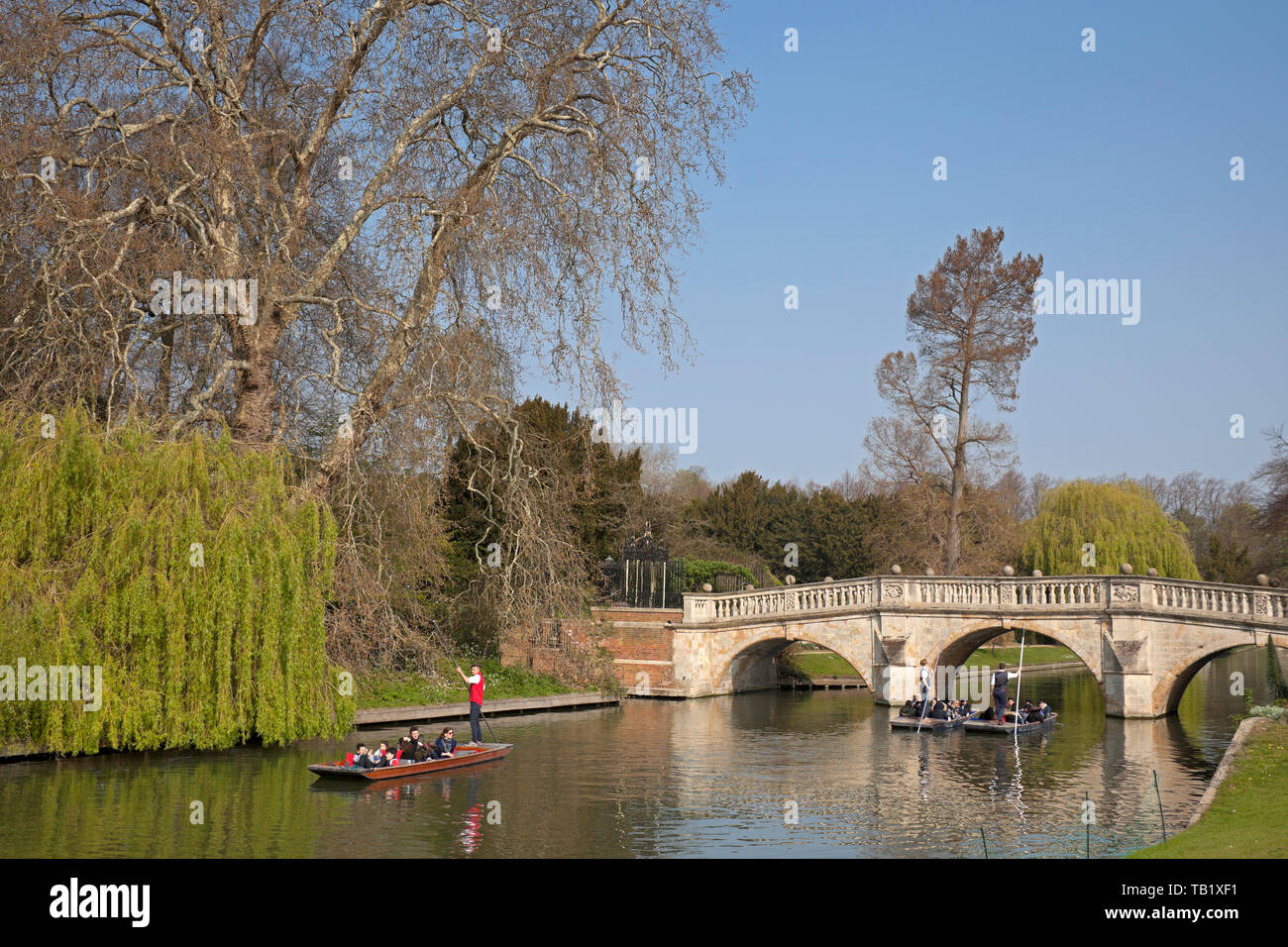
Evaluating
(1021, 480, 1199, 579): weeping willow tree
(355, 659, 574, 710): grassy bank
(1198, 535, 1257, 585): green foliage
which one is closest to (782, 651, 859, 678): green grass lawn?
(355, 659, 574, 710): grassy bank

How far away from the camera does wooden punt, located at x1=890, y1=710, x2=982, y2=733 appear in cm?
2638

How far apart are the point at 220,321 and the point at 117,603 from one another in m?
6.88

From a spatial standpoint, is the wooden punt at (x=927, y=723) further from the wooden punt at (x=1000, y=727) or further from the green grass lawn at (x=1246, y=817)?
the green grass lawn at (x=1246, y=817)

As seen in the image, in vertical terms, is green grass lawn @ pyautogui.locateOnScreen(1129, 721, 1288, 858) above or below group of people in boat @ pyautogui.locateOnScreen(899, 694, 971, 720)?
above

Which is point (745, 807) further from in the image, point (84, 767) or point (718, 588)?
point (718, 588)

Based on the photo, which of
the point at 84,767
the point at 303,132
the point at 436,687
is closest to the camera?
the point at 84,767

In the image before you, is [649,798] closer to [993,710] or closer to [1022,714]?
[993,710]

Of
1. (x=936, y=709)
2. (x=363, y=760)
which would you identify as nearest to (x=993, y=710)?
(x=936, y=709)

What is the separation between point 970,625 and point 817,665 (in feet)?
37.3

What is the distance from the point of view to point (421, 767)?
1830 cm

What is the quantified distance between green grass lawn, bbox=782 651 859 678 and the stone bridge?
6.44 feet

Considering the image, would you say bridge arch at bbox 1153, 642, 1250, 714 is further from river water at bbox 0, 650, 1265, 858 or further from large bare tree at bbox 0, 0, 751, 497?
large bare tree at bbox 0, 0, 751, 497

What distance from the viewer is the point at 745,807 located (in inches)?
658
